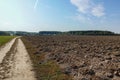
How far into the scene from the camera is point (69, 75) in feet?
50.4

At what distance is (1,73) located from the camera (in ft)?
52.5

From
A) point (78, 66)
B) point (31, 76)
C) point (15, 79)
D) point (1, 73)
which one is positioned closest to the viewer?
point (15, 79)

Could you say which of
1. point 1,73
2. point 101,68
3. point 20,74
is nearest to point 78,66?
point 101,68

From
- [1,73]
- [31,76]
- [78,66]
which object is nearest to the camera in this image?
[31,76]

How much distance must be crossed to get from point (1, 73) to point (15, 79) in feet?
7.93

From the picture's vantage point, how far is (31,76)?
1493cm

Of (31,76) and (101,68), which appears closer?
(31,76)

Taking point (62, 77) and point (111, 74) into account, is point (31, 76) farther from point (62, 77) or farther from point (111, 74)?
point (111, 74)

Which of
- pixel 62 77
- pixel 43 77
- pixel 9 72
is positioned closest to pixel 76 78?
pixel 62 77

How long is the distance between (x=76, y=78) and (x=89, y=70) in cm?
171

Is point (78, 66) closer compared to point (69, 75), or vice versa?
point (69, 75)

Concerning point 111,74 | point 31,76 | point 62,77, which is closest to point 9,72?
point 31,76

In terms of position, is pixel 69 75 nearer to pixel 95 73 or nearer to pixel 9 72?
pixel 95 73

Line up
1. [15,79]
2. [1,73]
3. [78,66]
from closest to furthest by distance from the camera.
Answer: [15,79] < [1,73] < [78,66]
